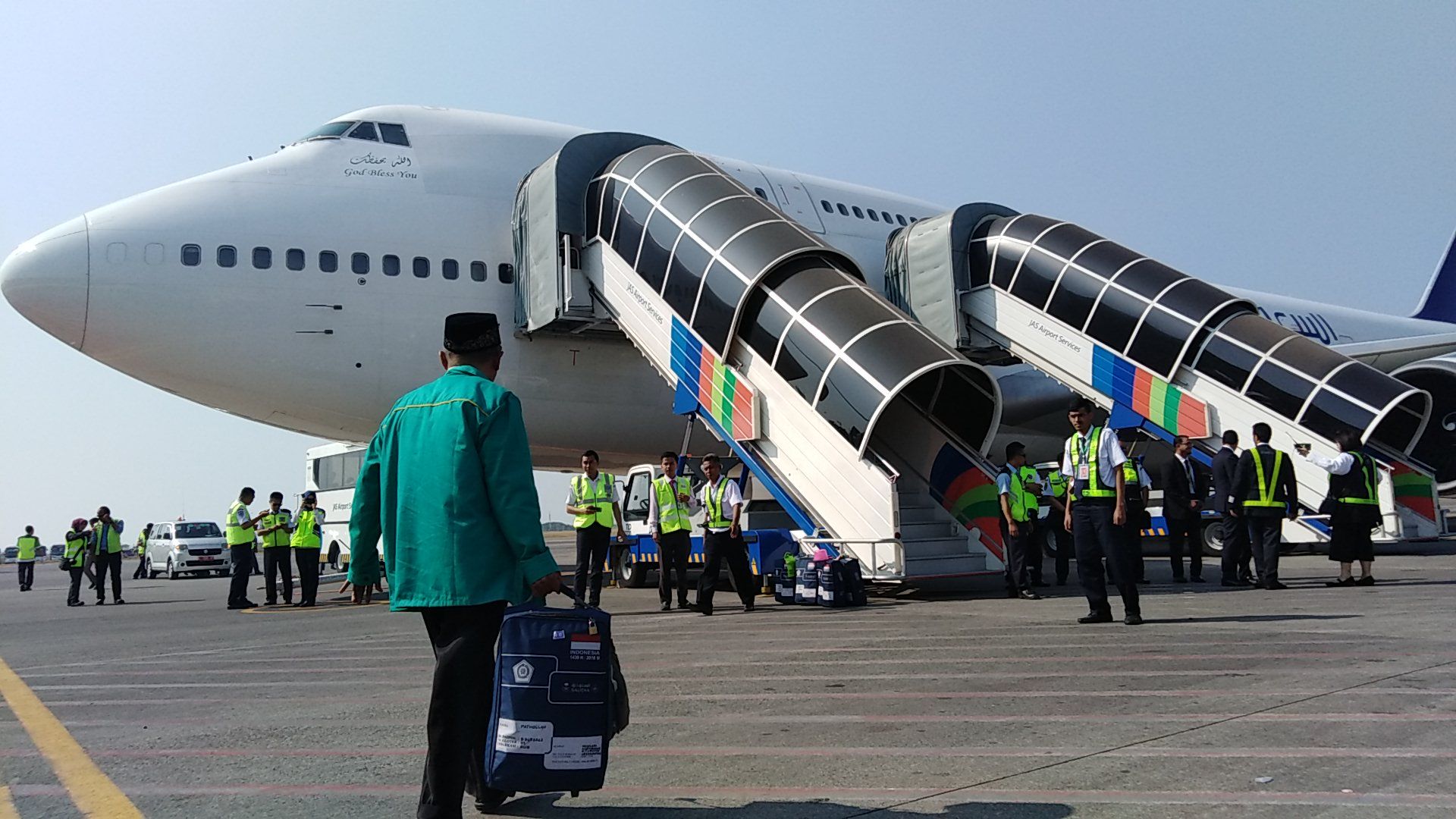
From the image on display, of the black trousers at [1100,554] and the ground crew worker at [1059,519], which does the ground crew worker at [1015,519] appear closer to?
the ground crew worker at [1059,519]

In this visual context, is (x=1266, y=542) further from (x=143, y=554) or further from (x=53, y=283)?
(x=143, y=554)

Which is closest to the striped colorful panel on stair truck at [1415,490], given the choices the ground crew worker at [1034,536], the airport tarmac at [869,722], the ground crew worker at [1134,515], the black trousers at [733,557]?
the ground crew worker at [1134,515]

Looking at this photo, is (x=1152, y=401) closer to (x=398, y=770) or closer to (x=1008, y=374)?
(x=1008, y=374)

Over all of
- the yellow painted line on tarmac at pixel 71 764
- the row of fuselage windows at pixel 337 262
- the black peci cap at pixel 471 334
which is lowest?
the yellow painted line on tarmac at pixel 71 764

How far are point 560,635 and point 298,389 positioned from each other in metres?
10.1

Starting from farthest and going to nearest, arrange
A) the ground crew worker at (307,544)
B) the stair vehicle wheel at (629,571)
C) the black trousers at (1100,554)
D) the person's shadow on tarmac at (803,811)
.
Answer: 1. the stair vehicle wheel at (629,571)
2. the ground crew worker at (307,544)
3. the black trousers at (1100,554)
4. the person's shadow on tarmac at (803,811)

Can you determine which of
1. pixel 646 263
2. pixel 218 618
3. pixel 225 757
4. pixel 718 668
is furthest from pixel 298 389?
pixel 225 757

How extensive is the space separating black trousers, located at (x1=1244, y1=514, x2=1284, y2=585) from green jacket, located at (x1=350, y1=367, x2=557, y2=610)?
8687 mm

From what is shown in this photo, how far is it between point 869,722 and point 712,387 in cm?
760

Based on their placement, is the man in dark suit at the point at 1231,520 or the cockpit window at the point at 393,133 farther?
the cockpit window at the point at 393,133

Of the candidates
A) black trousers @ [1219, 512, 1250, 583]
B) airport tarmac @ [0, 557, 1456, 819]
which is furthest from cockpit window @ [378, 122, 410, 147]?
black trousers @ [1219, 512, 1250, 583]

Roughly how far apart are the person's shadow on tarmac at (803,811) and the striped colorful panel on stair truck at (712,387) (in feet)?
26.4

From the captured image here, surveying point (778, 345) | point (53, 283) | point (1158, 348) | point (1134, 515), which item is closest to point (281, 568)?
point (53, 283)

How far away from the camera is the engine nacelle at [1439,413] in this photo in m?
18.0
